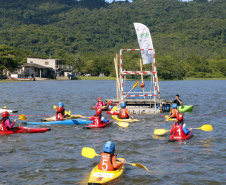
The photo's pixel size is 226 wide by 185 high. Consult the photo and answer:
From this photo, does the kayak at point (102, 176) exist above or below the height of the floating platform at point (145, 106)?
below

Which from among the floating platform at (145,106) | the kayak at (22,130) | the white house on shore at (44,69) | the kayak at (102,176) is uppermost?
the white house on shore at (44,69)

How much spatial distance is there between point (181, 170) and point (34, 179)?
555 centimetres

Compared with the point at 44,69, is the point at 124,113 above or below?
below

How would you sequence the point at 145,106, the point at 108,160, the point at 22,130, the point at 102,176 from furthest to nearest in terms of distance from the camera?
1. the point at 145,106
2. the point at 22,130
3. the point at 108,160
4. the point at 102,176

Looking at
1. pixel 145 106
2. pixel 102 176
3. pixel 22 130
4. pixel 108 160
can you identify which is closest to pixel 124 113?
pixel 22 130

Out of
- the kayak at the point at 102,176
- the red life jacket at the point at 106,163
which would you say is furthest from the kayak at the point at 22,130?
the red life jacket at the point at 106,163

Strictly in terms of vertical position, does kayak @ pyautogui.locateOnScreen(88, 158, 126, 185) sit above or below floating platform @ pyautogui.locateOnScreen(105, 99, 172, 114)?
below

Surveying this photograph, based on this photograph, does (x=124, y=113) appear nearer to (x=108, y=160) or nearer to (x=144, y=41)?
(x=144, y=41)

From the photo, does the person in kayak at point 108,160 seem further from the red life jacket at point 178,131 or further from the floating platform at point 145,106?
the floating platform at point 145,106

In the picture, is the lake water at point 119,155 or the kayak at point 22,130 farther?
the kayak at point 22,130

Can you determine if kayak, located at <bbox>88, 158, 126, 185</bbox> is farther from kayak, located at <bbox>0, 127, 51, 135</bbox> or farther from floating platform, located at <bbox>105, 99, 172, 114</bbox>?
floating platform, located at <bbox>105, 99, 172, 114</bbox>

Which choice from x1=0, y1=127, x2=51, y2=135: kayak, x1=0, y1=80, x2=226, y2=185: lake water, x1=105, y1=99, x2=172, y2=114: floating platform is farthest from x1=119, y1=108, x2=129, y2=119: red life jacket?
x1=0, y1=127, x2=51, y2=135: kayak

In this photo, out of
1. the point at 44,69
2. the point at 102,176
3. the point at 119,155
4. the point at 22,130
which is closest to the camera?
the point at 102,176

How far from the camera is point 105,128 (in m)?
22.6
